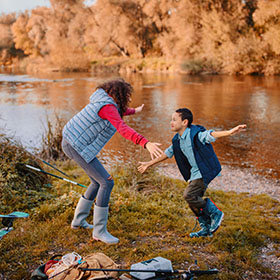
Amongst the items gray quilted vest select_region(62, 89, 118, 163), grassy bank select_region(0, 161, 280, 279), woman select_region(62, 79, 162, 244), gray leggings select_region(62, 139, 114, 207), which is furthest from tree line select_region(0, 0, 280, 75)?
gray leggings select_region(62, 139, 114, 207)

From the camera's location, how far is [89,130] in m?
3.78

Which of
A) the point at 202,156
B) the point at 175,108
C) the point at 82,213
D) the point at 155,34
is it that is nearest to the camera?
the point at 202,156

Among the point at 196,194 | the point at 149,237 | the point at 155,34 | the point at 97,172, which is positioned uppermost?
the point at 155,34

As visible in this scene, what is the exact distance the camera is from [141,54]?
45.4m

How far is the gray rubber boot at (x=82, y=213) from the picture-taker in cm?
420

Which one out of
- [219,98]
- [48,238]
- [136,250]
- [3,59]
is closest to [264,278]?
[136,250]

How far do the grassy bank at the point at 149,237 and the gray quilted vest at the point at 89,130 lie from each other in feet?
3.74

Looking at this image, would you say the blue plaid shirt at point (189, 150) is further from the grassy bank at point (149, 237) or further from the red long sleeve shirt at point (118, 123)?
the grassy bank at point (149, 237)

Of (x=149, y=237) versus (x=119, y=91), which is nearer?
(x=119, y=91)

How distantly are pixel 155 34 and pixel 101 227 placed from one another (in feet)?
145

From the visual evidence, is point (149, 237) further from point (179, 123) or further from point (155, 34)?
point (155, 34)

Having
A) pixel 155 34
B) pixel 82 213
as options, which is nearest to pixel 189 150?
pixel 82 213

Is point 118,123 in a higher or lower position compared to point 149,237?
higher

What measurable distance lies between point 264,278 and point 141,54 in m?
43.9
